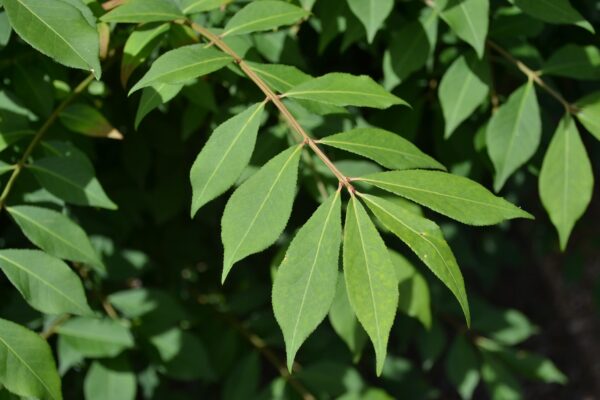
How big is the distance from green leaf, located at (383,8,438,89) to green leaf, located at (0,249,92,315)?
0.76m

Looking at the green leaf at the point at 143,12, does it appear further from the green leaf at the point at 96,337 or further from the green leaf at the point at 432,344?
the green leaf at the point at 432,344

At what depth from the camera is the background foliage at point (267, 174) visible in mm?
1247

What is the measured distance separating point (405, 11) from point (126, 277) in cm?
95

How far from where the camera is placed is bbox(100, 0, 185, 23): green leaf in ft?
4.75

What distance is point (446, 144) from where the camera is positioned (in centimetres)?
214

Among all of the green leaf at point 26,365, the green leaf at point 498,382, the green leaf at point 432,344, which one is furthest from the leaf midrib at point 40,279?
the green leaf at point 498,382

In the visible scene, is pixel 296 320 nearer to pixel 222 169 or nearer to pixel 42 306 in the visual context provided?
pixel 222 169

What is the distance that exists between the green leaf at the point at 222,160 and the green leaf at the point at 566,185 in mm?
644

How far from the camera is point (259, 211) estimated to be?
125 centimetres

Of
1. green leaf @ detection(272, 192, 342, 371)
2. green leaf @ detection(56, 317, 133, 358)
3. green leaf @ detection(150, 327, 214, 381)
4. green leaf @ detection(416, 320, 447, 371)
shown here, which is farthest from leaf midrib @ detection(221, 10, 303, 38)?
green leaf @ detection(416, 320, 447, 371)

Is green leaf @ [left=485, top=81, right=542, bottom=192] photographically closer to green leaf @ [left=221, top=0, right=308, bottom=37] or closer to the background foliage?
the background foliage

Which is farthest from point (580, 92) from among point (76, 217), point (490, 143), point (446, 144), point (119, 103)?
point (76, 217)

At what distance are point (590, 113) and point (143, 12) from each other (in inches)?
35.2

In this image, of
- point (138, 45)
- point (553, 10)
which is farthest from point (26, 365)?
point (553, 10)
